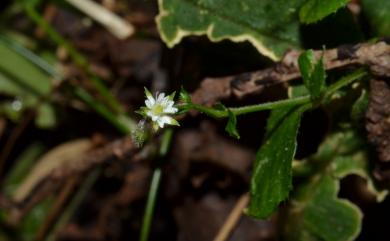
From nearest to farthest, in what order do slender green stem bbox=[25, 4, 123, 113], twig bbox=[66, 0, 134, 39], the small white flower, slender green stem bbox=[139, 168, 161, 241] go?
the small white flower
slender green stem bbox=[139, 168, 161, 241]
slender green stem bbox=[25, 4, 123, 113]
twig bbox=[66, 0, 134, 39]

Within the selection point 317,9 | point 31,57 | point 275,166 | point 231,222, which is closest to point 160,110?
point 275,166

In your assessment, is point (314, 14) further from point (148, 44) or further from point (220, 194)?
point (148, 44)

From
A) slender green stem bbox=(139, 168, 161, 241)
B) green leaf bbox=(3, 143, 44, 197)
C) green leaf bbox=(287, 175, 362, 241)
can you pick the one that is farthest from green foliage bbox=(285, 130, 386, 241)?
green leaf bbox=(3, 143, 44, 197)

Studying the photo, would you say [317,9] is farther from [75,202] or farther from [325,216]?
[75,202]

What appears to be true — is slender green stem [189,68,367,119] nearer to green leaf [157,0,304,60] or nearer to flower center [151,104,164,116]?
flower center [151,104,164,116]

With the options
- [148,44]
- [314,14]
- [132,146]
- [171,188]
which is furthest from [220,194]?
[314,14]

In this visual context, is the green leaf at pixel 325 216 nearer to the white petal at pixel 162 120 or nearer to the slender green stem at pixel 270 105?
the slender green stem at pixel 270 105

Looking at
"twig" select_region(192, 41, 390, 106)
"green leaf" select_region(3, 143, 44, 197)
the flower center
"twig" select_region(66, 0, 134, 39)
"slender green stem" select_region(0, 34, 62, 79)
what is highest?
"twig" select_region(66, 0, 134, 39)
